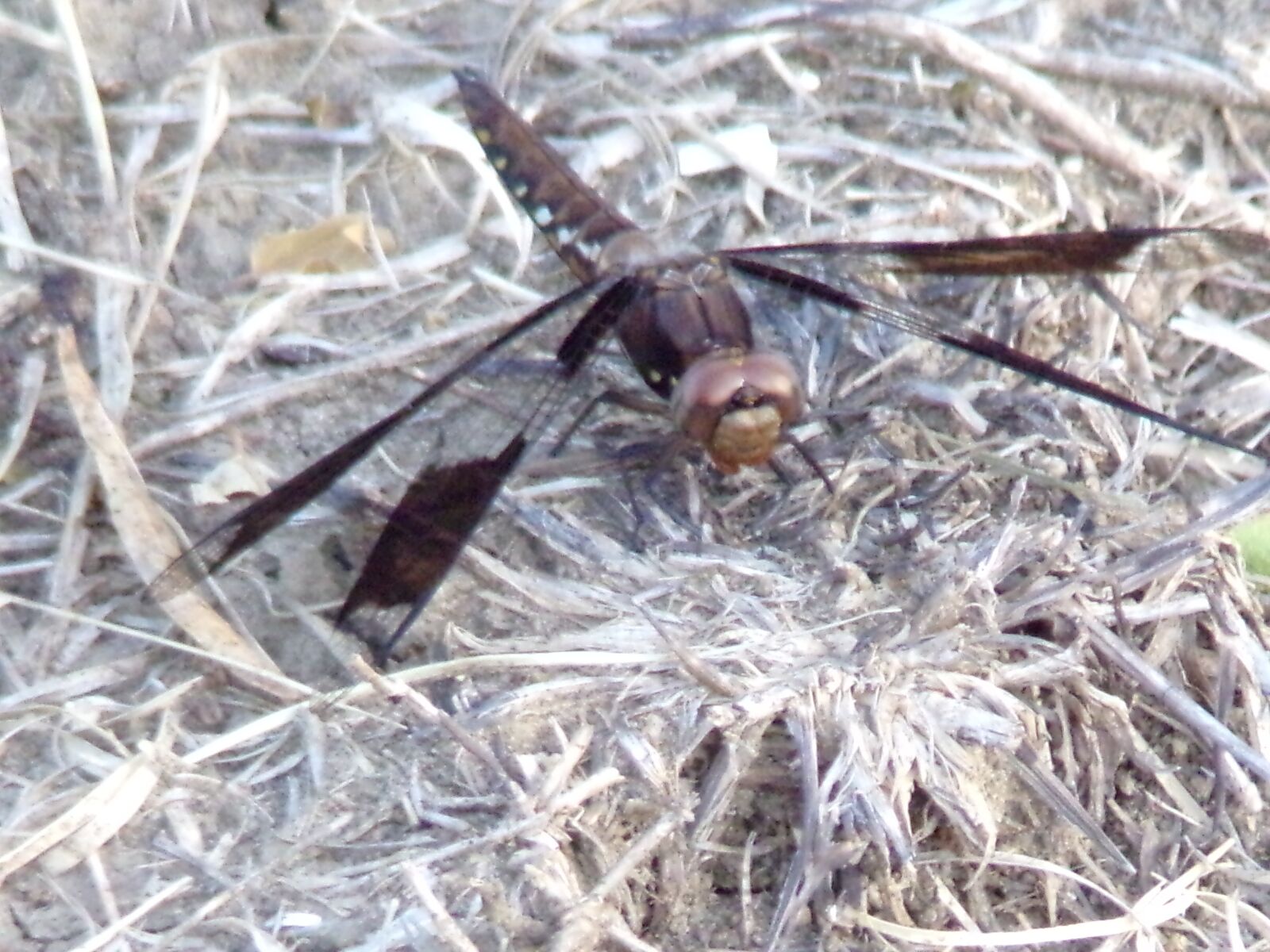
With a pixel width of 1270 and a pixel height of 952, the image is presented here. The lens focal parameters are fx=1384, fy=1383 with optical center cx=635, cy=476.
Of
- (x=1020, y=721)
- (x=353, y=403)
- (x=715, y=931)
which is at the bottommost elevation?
(x=715, y=931)

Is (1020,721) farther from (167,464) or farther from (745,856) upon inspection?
(167,464)

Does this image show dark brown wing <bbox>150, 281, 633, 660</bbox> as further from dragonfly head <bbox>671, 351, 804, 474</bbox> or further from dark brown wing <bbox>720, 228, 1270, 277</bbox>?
dark brown wing <bbox>720, 228, 1270, 277</bbox>

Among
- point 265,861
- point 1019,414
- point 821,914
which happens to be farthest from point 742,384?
point 265,861

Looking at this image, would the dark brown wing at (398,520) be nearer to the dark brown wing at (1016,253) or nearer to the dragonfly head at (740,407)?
the dragonfly head at (740,407)

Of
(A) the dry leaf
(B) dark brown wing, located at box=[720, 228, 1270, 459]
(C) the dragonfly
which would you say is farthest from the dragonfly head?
(A) the dry leaf

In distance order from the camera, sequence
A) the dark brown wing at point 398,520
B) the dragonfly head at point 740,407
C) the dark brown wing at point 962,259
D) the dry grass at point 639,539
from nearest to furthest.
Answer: the dry grass at point 639,539, the dark brown wing at point 398,520, the dragonfly head at point 740,407, the dark brown wing at point 962,259

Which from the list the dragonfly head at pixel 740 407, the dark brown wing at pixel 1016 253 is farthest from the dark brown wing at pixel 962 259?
the dragonfly head at pixel 740 407

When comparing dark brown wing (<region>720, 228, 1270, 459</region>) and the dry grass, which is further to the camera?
dark brown wing (<region>720, 228, 1270, 459</region>)
